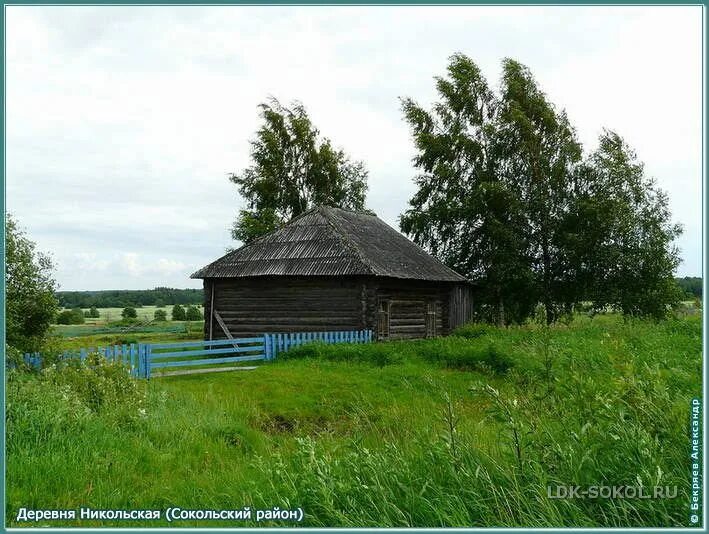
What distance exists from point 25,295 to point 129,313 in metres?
30.5

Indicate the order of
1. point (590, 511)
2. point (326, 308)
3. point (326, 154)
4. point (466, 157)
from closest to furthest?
point (590, 511) < point (326, 308) < point (466, 157) < point (326, 154)

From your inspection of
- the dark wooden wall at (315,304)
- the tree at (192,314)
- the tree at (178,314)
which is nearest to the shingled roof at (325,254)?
the dark wooden wall at (315,304)

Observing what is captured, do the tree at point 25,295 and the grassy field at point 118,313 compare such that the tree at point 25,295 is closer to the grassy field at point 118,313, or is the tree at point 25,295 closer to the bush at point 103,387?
the bush at point 103,387

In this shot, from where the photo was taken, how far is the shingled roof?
2016 cm

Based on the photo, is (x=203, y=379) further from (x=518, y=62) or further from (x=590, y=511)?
(x=518, y=62)

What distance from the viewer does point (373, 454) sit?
17.9 feet

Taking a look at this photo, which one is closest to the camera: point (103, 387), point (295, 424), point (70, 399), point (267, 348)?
point (70, 399)

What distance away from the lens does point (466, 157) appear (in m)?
30.7

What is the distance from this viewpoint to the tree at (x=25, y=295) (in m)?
10.5

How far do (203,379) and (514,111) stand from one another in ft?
67.2

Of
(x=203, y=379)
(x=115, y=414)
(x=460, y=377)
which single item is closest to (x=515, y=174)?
(x=460, y=377)

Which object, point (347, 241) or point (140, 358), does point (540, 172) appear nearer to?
point (347, 241)

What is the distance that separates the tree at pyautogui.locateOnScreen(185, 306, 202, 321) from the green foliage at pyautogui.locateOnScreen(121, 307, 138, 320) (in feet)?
10.3
